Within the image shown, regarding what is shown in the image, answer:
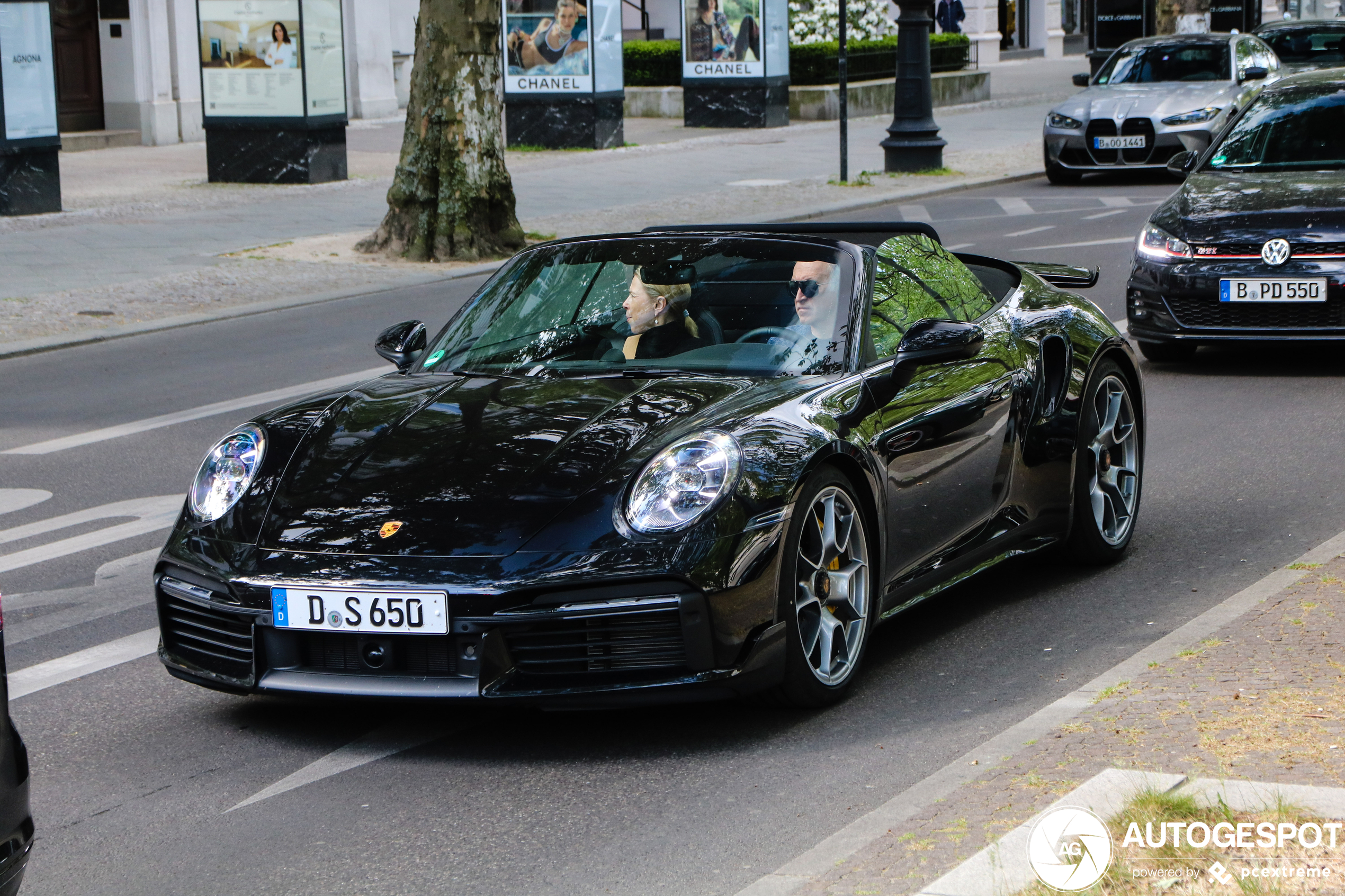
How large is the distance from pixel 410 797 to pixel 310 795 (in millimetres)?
253

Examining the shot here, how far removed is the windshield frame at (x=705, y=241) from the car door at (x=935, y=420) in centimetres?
8

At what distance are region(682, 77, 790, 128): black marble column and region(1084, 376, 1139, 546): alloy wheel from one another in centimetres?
2562

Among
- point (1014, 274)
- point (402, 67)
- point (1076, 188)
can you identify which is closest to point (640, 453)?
point (1014, 274)

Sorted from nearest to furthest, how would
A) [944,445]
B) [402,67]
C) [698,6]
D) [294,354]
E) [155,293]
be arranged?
1. [944,445]
2. [294,354]
3. [155,293]
4. [698,6]
5. [402,67]

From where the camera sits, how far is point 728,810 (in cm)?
451

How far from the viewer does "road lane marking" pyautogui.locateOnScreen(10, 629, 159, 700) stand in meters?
5.74

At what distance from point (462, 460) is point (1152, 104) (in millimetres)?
18744

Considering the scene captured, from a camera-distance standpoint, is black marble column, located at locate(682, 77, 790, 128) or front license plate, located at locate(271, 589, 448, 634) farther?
black marble column, located at locate(682, 77, 790, 128)

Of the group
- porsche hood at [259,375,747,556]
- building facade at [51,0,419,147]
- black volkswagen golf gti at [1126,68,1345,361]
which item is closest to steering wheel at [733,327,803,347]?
porsche hood at [259,375,747,556]

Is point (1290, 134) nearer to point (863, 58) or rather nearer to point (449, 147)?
point (449, 147)

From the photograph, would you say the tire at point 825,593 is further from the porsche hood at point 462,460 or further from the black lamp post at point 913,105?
the black lamp post at point 913,105

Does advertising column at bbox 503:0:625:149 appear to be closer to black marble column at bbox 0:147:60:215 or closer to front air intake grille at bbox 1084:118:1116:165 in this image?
front air intake grille at bbox 1084:118:1116:165

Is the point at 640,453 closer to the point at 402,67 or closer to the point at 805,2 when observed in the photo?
the point at 402,67

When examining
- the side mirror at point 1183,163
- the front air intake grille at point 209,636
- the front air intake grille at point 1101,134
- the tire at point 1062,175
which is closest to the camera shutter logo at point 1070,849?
the front air intake grille at point 209,636
